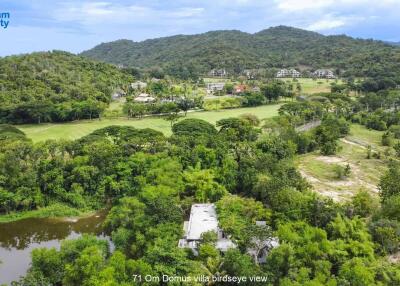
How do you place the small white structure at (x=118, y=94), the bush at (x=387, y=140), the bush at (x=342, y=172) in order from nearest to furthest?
the bush at (x=342, y=172) → the bush at (x=387, y=140) → the small white structure at (x=118, y=94)

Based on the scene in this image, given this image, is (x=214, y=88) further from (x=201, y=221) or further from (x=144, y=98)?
(x=201, y=221)

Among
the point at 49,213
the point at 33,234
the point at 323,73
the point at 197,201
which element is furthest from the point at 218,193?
the point at 323,73

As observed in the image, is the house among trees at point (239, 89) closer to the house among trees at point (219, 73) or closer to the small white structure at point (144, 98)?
the small white structure at point (144, 98)

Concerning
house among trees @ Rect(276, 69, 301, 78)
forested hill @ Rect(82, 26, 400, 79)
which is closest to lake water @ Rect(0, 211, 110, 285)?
forested hill @ Rect(82, 26, 400, 79)

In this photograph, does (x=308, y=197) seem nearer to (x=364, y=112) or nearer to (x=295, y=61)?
(x=364, y=112)

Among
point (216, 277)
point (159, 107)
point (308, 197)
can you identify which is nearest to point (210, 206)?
point (308, 197)

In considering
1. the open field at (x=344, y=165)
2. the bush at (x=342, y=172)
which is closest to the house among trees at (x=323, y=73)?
the open field at (x=344, y=165)

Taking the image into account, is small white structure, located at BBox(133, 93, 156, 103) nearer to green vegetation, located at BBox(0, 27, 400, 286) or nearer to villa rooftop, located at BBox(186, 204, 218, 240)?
green vegetation, located at BBox(0, 27, 400, 286)
